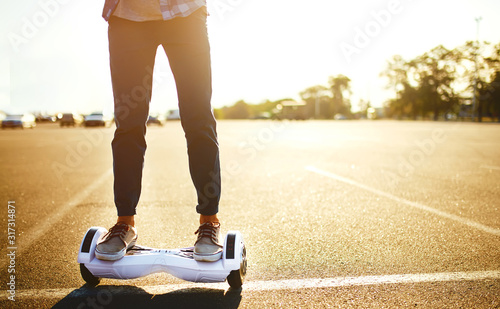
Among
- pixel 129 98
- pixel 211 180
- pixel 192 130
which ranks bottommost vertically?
pixel 211 180

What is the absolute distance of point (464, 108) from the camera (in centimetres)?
8756

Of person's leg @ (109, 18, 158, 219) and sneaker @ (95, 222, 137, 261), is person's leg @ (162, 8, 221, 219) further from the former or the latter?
sneaker @ (95, 222, 137, 261)

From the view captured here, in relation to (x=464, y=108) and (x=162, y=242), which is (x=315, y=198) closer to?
(x=162, y=242)

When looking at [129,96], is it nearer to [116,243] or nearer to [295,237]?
[116,243]

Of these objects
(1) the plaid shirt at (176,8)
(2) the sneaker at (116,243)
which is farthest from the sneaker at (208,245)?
(1) the plaid shirt at (176,8)

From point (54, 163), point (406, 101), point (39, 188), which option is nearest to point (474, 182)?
point (39, 188)

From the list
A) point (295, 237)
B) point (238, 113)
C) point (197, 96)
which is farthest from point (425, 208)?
point (238, 113)

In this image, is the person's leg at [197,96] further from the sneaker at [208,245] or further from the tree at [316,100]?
the tree at [316,100]

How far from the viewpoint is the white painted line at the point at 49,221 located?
288 cm

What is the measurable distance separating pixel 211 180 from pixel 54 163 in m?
7.09

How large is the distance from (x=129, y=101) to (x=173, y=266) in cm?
91

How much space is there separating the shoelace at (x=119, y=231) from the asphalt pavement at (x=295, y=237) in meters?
0.26

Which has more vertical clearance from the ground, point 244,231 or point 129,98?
point 129,98

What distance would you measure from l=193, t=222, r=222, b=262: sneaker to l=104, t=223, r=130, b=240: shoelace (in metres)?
0.39
